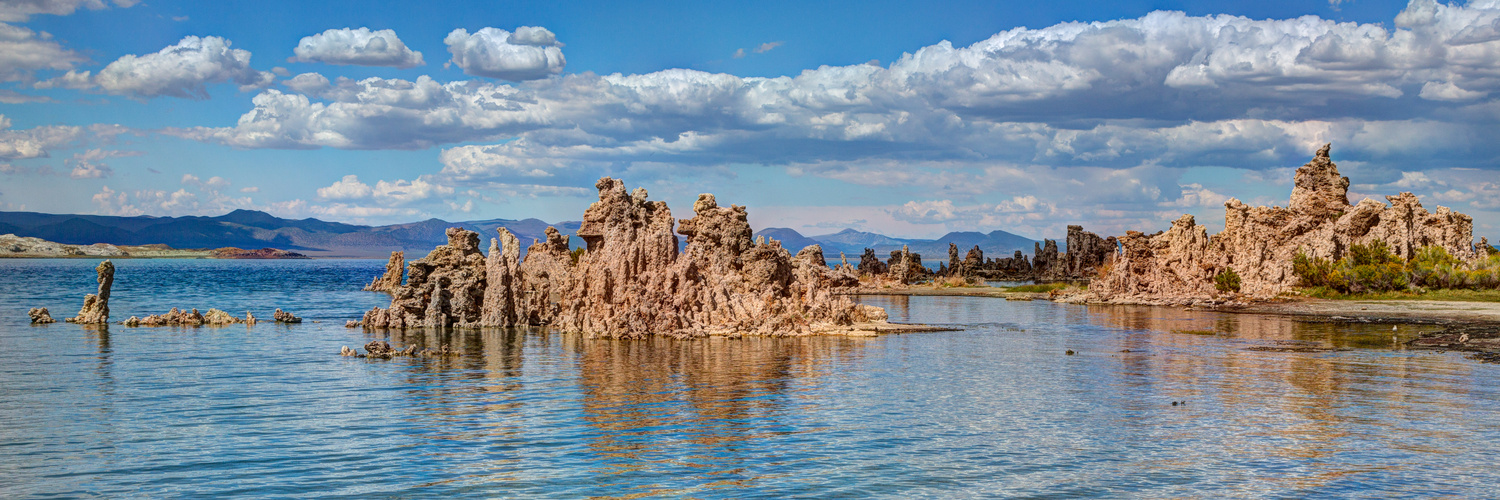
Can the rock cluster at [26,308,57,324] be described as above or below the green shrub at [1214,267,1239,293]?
below

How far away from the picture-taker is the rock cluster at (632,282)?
5434cm

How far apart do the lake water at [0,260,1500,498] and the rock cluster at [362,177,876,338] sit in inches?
152

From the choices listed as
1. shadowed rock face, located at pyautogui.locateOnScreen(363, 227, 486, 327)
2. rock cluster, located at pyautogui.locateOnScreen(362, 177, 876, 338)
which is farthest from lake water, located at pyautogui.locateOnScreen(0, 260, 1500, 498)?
shadowed rock face, located at pyautogui.locateOnScreen(363, 227, 486, 327)

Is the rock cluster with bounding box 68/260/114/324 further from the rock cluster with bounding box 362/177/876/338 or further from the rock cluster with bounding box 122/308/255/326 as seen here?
the rock cluster with bounding box 362/177/876/338

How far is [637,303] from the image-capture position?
176 feet

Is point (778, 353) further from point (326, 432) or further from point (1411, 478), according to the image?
point (1411, 478)

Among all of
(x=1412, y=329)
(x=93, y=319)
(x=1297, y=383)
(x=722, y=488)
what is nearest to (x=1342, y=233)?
(x=1412, y=329)

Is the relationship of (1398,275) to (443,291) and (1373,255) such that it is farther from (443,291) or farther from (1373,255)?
(443,291)

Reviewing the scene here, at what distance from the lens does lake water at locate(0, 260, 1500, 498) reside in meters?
21.8

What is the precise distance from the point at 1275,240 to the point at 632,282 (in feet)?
212

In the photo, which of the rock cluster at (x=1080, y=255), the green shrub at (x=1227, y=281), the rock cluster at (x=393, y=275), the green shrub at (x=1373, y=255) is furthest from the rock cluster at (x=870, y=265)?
the green shrub at (x=1373, y=255)

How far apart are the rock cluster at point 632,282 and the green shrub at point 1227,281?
44552mm

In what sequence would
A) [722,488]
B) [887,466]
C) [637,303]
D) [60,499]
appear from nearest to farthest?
[60,499]
[722,488]
[887,466]
[637,303]

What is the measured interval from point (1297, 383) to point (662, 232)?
98.4ft
